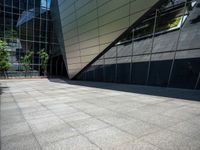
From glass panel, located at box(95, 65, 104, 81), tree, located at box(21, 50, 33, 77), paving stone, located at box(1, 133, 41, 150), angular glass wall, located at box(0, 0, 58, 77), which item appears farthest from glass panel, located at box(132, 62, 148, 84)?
angular glass wall, located at box(0, 0, 58, 77)

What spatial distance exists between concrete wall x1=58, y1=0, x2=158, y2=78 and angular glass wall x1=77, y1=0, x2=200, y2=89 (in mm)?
1574

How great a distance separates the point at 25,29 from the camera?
3666 centimetres

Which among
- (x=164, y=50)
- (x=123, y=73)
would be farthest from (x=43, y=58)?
(x=164, y=50)

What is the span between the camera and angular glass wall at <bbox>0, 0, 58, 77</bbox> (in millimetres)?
34406

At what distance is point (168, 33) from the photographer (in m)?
13.9

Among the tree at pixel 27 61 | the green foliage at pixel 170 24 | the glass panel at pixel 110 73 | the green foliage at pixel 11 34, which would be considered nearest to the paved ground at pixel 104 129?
the green foliage at pixel 170 24

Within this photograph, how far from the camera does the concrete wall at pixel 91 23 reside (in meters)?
15.5

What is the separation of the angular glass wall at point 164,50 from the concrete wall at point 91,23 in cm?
157

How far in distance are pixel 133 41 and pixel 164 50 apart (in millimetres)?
4224

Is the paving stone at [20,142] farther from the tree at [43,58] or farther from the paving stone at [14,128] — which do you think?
the tree at [43,58]

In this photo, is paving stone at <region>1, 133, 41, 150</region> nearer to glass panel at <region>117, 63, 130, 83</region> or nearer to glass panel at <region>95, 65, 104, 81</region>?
glass panel at <region>117, 63, 130, 83</region>

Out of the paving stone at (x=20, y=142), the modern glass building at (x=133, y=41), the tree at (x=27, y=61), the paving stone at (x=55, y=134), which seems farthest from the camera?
the tree at (x=27, y=61)

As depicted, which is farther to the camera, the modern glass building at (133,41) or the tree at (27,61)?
the tree at (27,61)

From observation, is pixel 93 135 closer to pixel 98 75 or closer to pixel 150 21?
pixel 150 21
